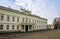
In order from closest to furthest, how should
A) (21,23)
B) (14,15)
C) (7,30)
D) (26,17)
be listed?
(7,30) < (14,15) < (21,23) < (26,17)

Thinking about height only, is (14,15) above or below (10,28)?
above

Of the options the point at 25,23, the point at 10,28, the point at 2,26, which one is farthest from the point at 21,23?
the point at 2,26

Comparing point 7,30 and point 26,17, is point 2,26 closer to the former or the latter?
point 7,30

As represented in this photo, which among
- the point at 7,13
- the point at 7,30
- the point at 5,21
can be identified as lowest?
the point at 7,30

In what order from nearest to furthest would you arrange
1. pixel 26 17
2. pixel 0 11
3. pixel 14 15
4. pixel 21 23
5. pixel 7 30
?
pixel 0 11
pixel 7 30
pixel 14 15
pixel 21 23
pixel 26 17

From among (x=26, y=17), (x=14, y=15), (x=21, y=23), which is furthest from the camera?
(x=26, y=17)

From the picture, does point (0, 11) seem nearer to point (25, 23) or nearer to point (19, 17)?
point (19, 17)

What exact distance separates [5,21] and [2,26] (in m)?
1.39

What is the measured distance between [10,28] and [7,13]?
12.4 feet

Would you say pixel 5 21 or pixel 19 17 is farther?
pixel 19 17

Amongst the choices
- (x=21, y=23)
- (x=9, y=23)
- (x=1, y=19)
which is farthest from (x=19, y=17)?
(x=1, y=19)

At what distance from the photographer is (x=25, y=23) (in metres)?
33.1

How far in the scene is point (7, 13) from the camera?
89.5 feet

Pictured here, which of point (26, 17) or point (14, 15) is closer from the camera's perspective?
point (14, 15)
